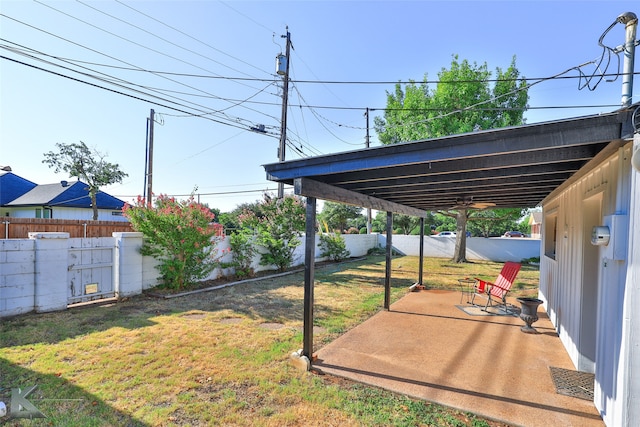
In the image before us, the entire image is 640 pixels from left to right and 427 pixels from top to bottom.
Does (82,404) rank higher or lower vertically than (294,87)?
lower

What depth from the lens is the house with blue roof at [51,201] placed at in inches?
785

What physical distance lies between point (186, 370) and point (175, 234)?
4365 mm

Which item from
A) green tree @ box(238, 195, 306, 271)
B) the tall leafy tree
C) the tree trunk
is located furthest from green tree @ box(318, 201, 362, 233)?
green tree @ box(238, 195, 306, 271)

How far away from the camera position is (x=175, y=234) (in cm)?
720

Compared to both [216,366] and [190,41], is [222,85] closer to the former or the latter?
[190,41]

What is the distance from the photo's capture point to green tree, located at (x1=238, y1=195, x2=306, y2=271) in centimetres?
1054

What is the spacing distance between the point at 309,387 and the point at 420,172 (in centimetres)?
256

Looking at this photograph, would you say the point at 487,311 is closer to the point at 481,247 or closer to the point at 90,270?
→ the point at 90,270

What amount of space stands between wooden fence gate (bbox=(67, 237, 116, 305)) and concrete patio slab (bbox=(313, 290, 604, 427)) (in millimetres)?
5255

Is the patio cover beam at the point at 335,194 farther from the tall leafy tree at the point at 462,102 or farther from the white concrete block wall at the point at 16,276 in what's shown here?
the tall leafy tree at the point at 462,102

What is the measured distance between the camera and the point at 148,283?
7.44m

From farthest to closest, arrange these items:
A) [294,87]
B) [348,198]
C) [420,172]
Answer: [294,87], [348,198], [420,172]

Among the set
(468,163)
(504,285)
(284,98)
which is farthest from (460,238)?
(468,163)

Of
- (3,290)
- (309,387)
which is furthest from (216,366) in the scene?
(3,290)
